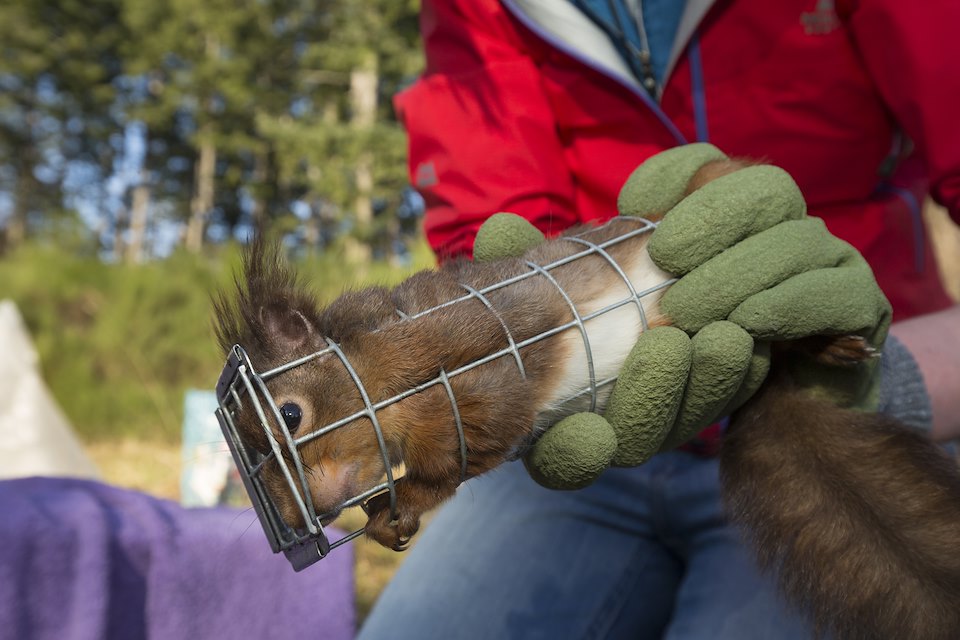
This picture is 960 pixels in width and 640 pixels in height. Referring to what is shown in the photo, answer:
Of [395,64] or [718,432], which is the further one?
[395,64]

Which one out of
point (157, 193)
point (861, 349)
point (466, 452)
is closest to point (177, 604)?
point (466, 452)

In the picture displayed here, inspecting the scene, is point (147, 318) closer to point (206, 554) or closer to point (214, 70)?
point (206, 554)

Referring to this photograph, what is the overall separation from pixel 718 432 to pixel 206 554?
1.22 metres

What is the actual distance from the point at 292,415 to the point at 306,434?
0.10 ft

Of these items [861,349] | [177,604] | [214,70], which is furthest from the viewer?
[214,70]

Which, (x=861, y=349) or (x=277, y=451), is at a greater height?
(x=277, y=451)

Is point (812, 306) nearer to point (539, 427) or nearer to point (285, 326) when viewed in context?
point (539, 427)

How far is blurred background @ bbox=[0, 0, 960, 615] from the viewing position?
6.39 meters

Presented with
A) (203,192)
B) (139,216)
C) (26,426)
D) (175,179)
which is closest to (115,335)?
(26,426)

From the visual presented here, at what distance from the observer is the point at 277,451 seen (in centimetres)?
89

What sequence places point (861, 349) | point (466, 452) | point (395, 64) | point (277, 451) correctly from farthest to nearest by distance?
1. point (395, 64)
2. point (861, 349)
3. point (466, 452)
4. point (277, 451)

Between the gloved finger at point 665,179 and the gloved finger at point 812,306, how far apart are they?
216mm

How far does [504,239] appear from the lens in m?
1.24

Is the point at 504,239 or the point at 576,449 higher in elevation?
the point at 504,239
